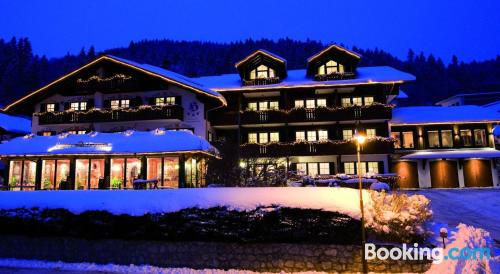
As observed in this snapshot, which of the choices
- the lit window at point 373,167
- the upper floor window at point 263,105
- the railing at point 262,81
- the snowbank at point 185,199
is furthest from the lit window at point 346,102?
the snowbank at point 185,199

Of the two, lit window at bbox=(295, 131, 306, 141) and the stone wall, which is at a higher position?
lit window at bbox=(295, 131, 306, 141)

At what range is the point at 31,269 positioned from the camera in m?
13.3

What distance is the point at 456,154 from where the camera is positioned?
101 feet

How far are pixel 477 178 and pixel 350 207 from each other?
23842 mm

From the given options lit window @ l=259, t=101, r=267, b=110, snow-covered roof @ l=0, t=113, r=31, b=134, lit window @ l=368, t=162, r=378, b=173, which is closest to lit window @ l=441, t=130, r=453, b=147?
lit window @ l=368, t=162, r=378, b=173

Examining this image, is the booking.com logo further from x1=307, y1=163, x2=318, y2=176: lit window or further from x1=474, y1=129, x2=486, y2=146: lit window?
x1=474, y1=129, x2=486, y2=146: lit window

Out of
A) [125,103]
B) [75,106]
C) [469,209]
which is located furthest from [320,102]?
[75,106]

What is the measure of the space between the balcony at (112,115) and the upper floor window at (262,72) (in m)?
7.74

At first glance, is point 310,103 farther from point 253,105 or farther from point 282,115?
point 253,105

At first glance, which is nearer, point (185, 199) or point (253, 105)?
point (185, 199)

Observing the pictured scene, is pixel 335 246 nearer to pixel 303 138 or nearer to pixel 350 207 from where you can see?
pixel 350 207

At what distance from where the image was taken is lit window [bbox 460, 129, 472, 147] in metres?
31.9

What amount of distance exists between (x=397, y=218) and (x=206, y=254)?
6.19 m

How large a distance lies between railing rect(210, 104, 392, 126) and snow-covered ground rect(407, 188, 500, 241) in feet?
24.7
